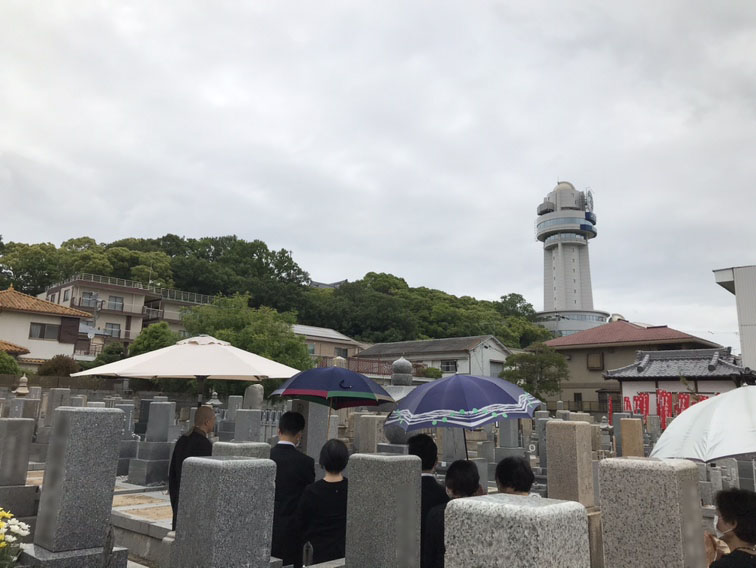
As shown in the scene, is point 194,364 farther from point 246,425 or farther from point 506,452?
point 506,452

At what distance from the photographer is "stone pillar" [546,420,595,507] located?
8.10 meters

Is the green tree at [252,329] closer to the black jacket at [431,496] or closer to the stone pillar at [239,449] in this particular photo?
the stone pillar at [239,449]

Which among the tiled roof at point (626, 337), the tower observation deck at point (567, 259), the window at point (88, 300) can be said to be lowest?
the tiled roof at point (626, 337)

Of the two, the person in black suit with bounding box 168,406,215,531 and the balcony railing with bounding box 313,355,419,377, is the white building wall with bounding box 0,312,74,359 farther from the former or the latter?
the person in black suit with bounding box 168,406,215,531

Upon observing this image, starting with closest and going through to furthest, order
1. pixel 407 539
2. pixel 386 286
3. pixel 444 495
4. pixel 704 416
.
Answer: pixel 407 539 < pixel 704 416 < pixel 444 495 < pixel 386 286

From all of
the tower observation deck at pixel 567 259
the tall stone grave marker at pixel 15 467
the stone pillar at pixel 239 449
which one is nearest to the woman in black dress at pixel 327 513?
the stone pillar at pixel 239 449

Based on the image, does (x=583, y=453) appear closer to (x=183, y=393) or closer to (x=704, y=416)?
(x=704, y=416)

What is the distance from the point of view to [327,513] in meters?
4.28

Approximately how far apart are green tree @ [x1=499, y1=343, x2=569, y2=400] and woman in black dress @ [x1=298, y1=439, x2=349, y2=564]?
32.5 meters

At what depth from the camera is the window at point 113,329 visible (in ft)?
144

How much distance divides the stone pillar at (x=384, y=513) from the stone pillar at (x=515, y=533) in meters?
1.58

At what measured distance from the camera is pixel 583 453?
326 inches

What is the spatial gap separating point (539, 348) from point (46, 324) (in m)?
32.7

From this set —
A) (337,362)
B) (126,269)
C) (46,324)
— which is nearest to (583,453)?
(337,362)
